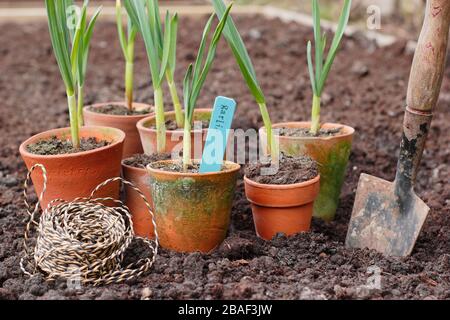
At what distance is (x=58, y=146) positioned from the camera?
7.63ft

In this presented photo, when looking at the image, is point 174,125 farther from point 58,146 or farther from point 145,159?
point 58,146

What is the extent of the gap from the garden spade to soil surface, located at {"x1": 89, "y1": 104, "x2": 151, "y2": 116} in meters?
0.97

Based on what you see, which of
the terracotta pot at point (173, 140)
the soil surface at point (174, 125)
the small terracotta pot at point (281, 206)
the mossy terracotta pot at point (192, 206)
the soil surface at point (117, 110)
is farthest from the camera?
the soil surface at point (117, 110)

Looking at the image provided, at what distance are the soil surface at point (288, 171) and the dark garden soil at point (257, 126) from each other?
→ 0.61 ft

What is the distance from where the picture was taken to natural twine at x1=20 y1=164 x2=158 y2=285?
1.96 meters

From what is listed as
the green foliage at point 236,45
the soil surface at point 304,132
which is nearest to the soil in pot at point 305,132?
the soil surface at point 304,132

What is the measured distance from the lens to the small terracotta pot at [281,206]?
2189 mm

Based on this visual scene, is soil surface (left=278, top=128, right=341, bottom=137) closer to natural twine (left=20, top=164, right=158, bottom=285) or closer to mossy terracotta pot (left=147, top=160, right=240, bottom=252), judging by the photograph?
mossy terracotta pot (left=147, top=160, right=240, bottom=252)

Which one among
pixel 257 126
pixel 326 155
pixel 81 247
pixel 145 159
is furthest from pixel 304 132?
pixel 257 126

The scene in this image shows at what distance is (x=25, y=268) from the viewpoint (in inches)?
82.1

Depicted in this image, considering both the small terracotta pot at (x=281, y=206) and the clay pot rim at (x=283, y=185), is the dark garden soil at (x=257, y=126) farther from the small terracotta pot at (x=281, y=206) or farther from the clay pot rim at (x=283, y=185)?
the clay pot rim at (x=283, y=185)

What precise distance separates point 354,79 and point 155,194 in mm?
2646
